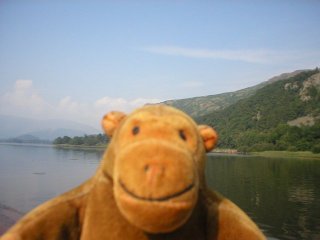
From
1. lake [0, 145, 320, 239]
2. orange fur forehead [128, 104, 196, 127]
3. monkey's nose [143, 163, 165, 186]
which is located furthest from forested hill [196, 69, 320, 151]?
monkey's nose [143, 163, 165, 186]

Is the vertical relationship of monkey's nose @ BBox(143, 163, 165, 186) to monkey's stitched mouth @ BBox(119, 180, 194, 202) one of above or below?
above

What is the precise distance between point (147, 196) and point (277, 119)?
102 metres

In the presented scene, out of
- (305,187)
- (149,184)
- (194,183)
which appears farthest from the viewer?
(305,187)

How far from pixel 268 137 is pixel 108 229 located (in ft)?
260

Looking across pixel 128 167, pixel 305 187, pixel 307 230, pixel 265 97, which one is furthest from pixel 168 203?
pixel 265 97

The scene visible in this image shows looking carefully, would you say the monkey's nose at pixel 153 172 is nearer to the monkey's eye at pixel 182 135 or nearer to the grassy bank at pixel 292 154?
the monkey's eye at pixel 182 135

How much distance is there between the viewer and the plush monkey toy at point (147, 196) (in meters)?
1.66

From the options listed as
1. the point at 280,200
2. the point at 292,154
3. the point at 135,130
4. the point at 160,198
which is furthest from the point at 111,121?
the point at 292,154

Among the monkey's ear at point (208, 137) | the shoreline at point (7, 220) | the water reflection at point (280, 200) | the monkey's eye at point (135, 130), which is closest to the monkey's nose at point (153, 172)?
the monkey's eye at point (135, 130)

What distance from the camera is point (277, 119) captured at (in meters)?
98.2

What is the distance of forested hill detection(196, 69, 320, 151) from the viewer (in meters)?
69.8

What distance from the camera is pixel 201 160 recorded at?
1.99 metres

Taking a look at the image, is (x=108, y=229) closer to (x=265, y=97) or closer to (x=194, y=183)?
(x=194, y=183)

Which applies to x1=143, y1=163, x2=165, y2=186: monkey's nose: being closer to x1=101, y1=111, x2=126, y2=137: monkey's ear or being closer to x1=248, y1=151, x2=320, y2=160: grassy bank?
x1=101, y1=111, x2=126, y2=137: monkey's ear
